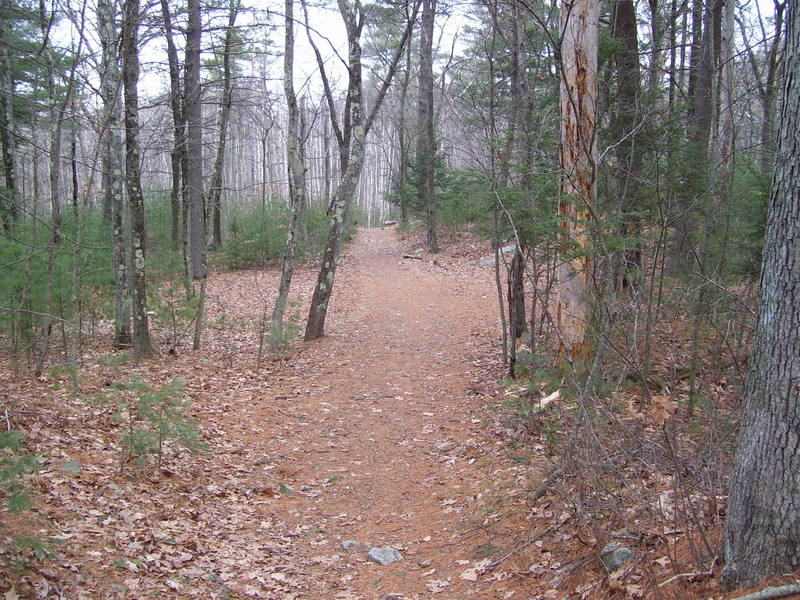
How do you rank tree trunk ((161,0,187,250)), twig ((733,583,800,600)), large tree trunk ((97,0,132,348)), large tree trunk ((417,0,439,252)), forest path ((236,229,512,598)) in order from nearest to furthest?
twig ((733,583,800,600))
forest path ((236,229,512,598))
large tree trunk ((97,0,132,348))
tree trunk ((161,0,187,250))
large tree trunk ((417,0,439,252))

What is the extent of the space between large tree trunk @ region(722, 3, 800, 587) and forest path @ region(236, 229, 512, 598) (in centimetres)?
204

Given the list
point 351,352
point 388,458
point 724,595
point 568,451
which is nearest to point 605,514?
point 568,451

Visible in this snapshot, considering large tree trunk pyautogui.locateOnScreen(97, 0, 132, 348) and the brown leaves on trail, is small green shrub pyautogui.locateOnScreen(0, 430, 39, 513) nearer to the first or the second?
the brown leaves on trail

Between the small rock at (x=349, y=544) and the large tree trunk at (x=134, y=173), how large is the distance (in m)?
6.05

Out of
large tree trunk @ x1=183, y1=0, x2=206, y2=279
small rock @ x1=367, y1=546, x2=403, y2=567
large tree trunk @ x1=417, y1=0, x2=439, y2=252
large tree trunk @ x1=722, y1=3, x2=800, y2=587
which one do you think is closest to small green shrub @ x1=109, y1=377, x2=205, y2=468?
small rock @ x1=367, y1=546, x2=403, y2=567

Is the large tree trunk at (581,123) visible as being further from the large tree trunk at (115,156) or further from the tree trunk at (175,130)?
the large tree trunk at (115,156)

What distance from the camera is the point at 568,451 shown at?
13.9ft

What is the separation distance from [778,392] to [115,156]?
10367 mm

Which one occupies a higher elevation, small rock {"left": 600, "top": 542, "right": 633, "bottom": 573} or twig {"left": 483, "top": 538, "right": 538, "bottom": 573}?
small rock {"left": 600, "top": 542, "right": 633, "bottom": 573}

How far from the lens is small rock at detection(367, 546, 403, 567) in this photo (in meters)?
4.64

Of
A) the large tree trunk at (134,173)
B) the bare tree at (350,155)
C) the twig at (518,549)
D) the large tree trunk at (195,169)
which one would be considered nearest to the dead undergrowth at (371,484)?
the twig at (518,549)

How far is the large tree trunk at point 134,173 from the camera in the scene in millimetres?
8680

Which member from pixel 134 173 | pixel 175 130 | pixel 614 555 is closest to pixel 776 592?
pixel 614 555

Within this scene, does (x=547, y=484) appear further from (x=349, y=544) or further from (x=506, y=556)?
(x=349, y=544)
